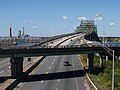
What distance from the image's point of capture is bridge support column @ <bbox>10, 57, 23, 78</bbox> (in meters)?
63.2

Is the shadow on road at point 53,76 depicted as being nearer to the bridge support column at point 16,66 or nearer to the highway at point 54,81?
the highway at point 54,81

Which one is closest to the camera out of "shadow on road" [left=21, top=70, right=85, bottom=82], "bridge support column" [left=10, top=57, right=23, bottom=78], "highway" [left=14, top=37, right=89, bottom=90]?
"highway" [left=14, top=37, right=89, bottom=90]

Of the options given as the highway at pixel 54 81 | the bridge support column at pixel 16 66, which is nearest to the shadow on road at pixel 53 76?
the highway at pixel 54 81

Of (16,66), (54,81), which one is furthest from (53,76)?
(16,66)

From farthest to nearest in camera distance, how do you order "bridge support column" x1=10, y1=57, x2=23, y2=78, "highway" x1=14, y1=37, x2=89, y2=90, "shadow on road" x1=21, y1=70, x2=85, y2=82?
"bridge support column" x1=10, y1=57, x2=23, y2=78
"shadow on road" x1=21, y1=70, x2=85, y2=82
"highway" x1=14, y1=37, x2=89, y2=90

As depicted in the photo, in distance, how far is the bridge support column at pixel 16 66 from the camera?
63.2 metres

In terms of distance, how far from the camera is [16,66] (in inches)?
2527

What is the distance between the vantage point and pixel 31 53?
225 ft

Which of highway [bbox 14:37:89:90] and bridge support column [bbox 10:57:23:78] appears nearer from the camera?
highway [bbox 14:37:89:90]

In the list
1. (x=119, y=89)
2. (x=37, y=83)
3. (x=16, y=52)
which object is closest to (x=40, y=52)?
(x=16, y=52)

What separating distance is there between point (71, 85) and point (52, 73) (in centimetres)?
1696

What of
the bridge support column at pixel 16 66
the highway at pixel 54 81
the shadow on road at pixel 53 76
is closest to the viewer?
the highway at pixel 54 81

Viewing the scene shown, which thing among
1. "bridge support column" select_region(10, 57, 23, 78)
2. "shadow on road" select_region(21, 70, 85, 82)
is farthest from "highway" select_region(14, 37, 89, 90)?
"bridge support column" select_region(10, 57, 23, 78)

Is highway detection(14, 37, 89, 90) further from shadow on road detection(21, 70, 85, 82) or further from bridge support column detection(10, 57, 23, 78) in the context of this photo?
bridge support column detection(10, 57, 23, 78)
